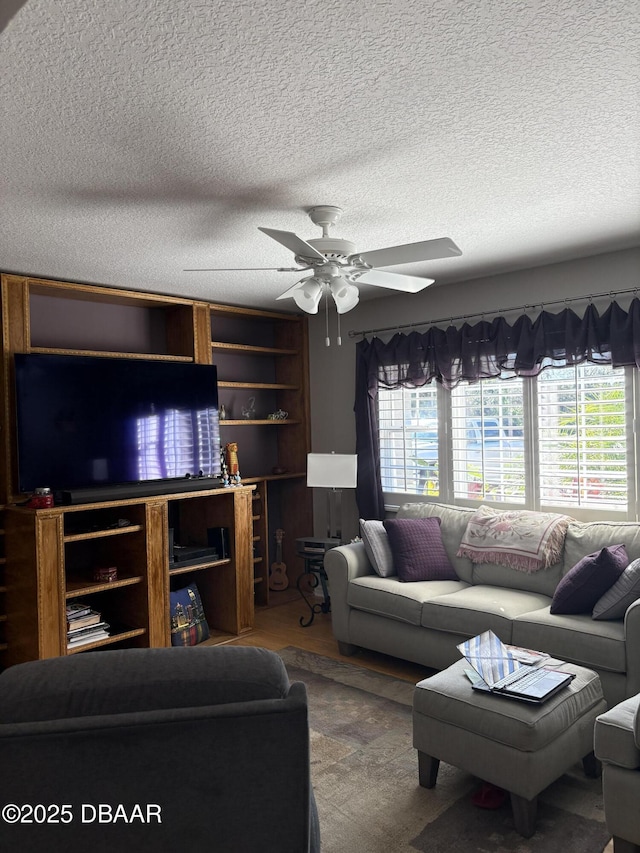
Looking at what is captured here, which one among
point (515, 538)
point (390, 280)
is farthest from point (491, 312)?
point (515, 538)

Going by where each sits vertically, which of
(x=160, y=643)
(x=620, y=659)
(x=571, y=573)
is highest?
(x=571, y=573)

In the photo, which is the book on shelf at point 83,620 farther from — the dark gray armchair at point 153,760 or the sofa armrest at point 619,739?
the sofa armrest at point 619,739

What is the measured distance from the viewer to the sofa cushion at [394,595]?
150 inches

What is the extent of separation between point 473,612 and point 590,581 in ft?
2.08

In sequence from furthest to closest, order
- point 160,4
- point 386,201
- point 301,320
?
point 301,320 < point 386,201 < point 160,4

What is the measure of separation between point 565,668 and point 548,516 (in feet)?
4.60

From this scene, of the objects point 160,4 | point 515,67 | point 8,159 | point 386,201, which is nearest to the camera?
point 160,4

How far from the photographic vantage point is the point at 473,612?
3.54 metres

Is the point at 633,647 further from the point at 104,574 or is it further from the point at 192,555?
the point at 104,574

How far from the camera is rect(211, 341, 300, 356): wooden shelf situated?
16.8 ft

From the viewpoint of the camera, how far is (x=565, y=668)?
273 centimetres

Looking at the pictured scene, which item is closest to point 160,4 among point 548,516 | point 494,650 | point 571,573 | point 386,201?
point 386,201

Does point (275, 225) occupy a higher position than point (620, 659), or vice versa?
point (275, 225)

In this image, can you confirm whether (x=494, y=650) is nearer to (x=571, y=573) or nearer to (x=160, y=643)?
(x=571, y=573)
